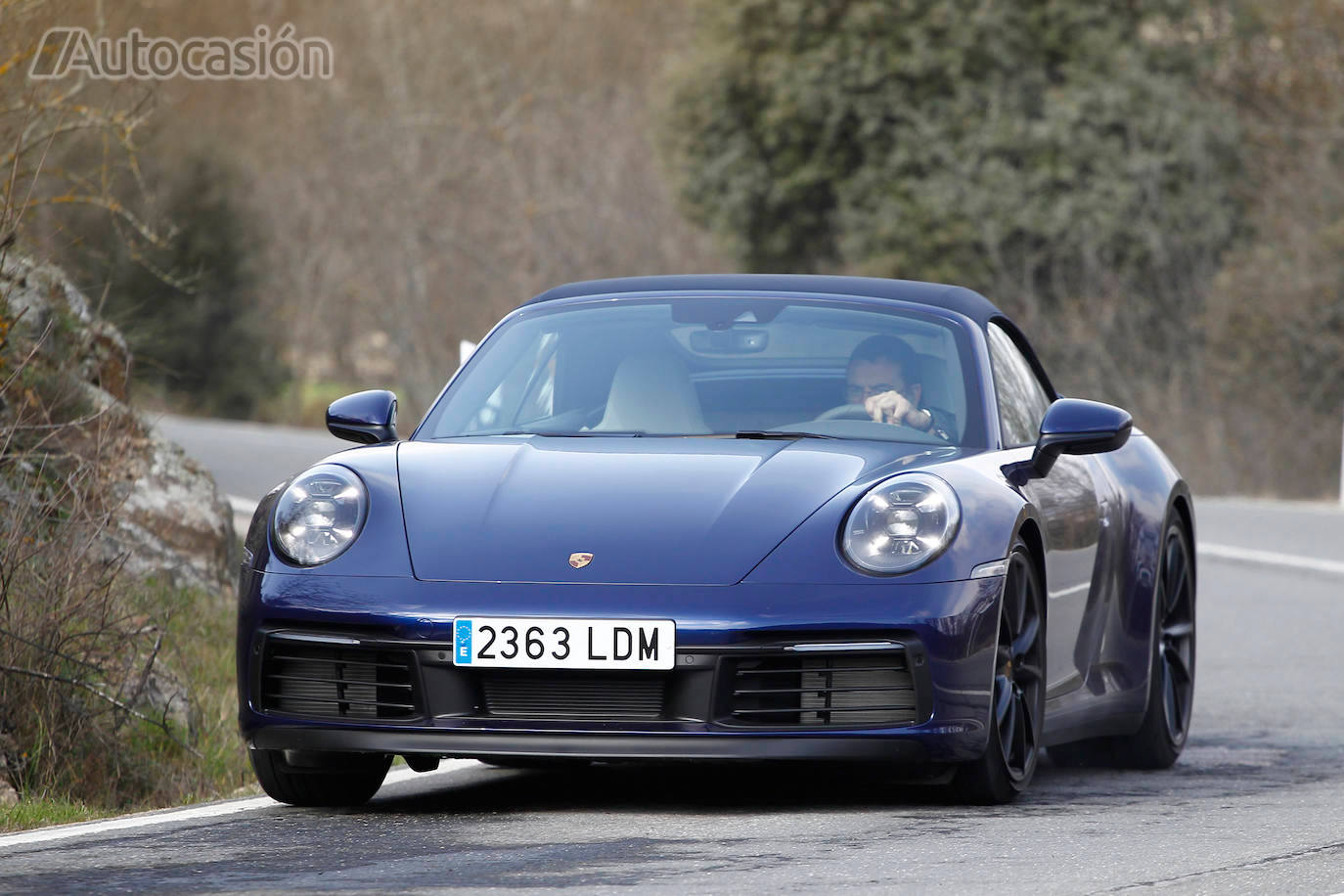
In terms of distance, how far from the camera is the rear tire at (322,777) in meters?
6.07

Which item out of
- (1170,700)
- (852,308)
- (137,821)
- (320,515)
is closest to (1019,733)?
(852,308)

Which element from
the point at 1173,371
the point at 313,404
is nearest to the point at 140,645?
the point at 1173,371

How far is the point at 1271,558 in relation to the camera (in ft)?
53.9

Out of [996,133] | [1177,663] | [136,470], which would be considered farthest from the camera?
[996,133]

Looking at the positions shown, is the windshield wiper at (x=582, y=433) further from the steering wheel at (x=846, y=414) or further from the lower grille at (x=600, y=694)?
the lower grille at (x=600, y=694)

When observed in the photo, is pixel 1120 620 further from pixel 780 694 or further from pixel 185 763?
pixel 185 763

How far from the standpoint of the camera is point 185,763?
7609 millimetres

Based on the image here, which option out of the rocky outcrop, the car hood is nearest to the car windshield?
the car hood

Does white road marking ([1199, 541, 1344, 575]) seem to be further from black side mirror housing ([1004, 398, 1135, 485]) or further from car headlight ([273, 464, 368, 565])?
car headlight ([273, 464, 368, 565])

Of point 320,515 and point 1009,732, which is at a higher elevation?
point 320,515

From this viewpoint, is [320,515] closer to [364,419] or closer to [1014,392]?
[364,419]

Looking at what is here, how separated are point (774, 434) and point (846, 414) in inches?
11.6

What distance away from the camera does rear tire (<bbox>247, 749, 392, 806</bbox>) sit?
19.9ft

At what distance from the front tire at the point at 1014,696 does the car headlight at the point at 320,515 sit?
5.33 ft
